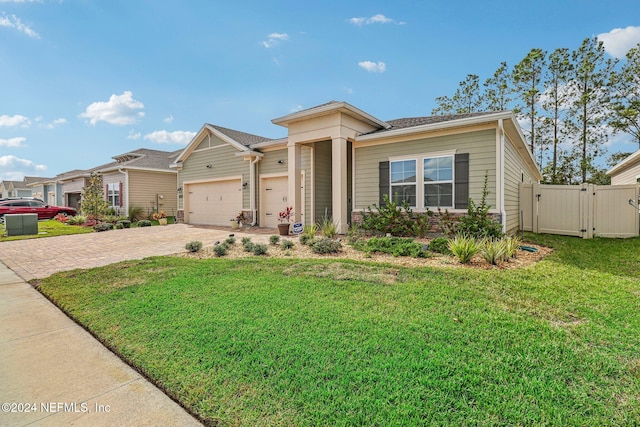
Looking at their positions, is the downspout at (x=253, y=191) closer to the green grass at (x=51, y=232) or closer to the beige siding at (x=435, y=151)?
the beige siding at (x=435, y=151)

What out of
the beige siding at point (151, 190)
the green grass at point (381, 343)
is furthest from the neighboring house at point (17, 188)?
the green grass at point (381, 343)

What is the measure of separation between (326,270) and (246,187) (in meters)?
9.35

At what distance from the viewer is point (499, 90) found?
77.4 ft

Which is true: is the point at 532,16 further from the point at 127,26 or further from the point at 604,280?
the point at 127,26

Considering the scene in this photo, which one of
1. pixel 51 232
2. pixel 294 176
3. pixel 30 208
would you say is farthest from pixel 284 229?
pixel 30 208

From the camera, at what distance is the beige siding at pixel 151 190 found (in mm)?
19016

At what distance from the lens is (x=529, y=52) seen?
68.6 feet

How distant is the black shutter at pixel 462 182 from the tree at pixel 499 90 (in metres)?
19.0

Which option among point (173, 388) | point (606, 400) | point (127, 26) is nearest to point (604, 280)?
point (606, 400)

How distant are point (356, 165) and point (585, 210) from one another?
7.60 m

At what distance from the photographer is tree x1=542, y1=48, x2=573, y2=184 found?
20.5m

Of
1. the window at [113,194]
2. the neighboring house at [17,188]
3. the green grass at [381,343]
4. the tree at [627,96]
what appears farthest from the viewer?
the neighboring house at [17,188]

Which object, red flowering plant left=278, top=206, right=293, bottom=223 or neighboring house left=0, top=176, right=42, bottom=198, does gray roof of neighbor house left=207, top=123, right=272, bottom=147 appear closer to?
red flowering plant left=278, top=206, right=293, bottom=223

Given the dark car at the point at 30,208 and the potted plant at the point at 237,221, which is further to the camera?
the dark car at the point at 30,208
